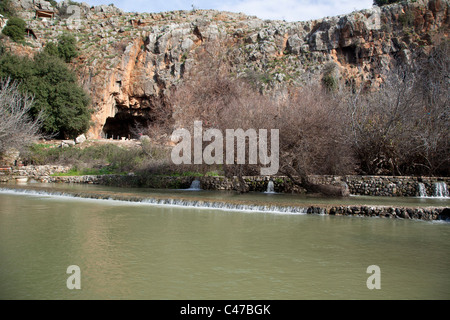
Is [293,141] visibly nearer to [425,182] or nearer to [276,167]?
[276,167]

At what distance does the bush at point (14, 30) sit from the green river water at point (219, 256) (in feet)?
134

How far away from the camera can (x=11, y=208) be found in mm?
13117

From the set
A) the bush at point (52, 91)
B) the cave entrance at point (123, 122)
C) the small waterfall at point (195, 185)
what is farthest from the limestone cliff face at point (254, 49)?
the small waterfall at point (195, 185)

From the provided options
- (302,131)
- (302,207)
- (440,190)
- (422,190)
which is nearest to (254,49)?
(302,131)

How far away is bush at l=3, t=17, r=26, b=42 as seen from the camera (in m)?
44.8

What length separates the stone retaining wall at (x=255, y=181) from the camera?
1788cm

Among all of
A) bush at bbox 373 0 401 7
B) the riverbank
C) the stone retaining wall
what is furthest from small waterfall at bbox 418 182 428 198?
bush at bbox 373 0 401 7

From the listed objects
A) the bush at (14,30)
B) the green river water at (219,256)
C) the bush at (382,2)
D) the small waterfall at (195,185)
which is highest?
the bush at (382,2)

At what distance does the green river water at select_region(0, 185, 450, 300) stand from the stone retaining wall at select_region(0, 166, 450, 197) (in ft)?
22.1

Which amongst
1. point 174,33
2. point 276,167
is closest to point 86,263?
point 276,167

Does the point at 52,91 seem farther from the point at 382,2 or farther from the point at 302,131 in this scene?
the point at 382,2

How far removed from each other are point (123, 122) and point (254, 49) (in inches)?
784

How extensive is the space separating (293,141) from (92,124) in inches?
1130

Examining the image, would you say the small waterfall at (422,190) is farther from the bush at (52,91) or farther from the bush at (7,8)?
the bush at (7,8)
